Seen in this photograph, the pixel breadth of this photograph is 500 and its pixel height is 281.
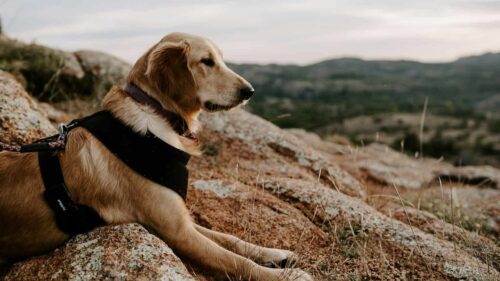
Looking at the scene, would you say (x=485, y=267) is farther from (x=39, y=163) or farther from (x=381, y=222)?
(x=39, y=163)

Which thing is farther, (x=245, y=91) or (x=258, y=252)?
(x=245, y=91)

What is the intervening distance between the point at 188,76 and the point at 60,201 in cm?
119

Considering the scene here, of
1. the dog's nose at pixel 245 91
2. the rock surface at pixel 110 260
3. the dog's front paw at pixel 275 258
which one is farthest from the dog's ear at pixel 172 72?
the dog's front paw at pixel 275 258

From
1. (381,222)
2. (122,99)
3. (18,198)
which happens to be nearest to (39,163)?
(18,198)

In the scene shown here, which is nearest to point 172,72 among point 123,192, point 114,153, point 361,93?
point 114,153

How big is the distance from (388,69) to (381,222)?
554 ft

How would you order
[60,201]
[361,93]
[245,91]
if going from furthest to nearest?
[361,93] → [245,91] → [60,201]

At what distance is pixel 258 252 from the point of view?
11.1ft

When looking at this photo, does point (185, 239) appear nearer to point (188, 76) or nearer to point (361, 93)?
point (188, 76)

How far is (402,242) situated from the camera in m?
3.86

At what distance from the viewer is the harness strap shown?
2885 millimetres

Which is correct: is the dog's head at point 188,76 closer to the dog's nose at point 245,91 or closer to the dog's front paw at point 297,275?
the dog's nose at point 245,91

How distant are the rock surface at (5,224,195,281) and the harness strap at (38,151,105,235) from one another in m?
0.10

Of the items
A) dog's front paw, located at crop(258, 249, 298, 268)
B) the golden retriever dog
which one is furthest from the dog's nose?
dog's front paw, located at crop(258, 249, 298, 268)
